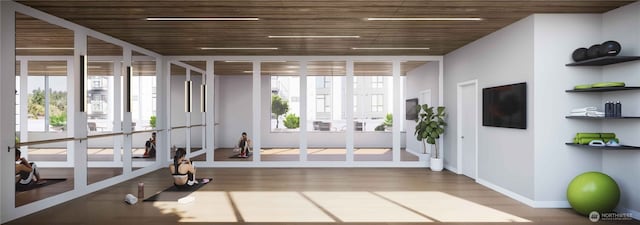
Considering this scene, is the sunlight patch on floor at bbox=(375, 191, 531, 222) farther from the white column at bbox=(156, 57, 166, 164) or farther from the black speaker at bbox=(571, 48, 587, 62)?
the white column at bbox=(156, 57, 166, 164)

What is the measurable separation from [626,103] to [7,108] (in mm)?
7644

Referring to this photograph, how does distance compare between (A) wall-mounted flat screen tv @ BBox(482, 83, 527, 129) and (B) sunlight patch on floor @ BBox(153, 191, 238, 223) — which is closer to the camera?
(B) sunlight patch on floor @ BBox(153, 191, 238, 223)

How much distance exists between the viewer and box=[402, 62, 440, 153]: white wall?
10203 millimetres

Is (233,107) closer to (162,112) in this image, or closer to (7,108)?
(162,112)

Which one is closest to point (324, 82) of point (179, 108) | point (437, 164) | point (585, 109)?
point (179, 108)

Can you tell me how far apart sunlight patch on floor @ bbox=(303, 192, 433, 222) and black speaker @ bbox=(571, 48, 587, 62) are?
298cm

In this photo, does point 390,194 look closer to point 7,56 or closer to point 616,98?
point 616,98

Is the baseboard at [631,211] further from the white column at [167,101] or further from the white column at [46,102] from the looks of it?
the white column at [46,102]

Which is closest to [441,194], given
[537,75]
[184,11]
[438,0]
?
[537,75]

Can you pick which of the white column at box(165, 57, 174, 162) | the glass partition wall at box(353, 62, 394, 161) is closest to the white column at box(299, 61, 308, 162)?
the glass partition wall at box(353, 62, 394, 161)

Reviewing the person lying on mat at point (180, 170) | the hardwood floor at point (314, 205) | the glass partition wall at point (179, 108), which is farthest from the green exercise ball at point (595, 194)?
the glass partition wall at point (179, 108)

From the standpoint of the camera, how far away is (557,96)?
5.45m

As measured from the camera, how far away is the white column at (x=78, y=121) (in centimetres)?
600

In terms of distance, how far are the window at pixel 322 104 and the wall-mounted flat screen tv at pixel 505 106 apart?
623 centimetres
